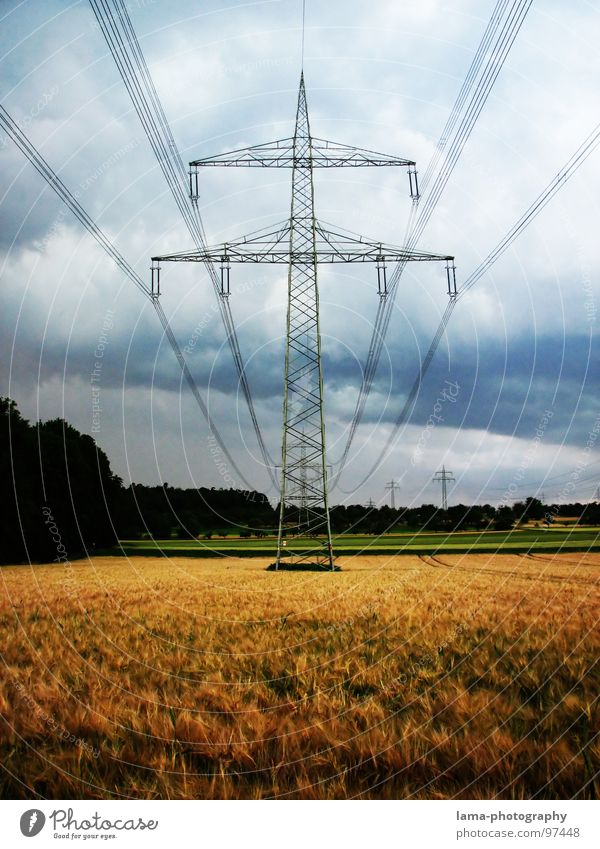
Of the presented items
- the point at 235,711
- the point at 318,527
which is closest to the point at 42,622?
the point at 235,711

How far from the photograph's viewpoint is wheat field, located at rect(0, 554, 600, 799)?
3.15 m

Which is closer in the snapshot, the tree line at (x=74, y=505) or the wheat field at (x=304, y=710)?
the wheat field at (x=304, y=710)

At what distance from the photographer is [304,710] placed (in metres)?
4.17

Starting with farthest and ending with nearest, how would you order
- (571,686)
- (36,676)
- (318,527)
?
(318,527)
(36,676)
(571,686)

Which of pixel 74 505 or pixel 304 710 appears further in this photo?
pixel 74 505

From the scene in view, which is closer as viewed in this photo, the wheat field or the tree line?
the wheat field

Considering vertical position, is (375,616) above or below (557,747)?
below

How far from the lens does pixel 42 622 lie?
928 centimetres

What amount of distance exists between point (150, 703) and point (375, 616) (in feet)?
18.6

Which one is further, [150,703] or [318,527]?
[318,527]

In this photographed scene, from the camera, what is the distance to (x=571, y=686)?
4.85 metres

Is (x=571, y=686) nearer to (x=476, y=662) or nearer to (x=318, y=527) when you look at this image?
(x=476, y=662)

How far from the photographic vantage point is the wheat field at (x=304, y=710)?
3.15m
